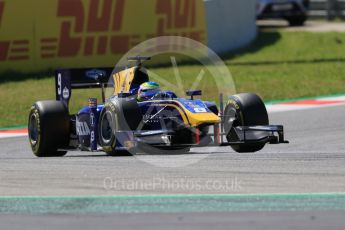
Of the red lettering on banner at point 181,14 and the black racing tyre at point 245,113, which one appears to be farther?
the red lettering on banner at point 181,14

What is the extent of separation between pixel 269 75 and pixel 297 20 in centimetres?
1147

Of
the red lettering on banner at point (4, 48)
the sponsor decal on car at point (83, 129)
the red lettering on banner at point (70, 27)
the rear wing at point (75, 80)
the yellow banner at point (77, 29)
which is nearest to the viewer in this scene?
the sponsor decal on car at point (83, 129)

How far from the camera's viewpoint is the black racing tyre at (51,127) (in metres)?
→ 12.1

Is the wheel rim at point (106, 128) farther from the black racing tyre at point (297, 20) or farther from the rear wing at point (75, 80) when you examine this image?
the black racing tyre at point (297, 20)

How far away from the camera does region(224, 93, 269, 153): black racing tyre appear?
11172 millimetres

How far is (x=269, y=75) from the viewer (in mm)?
22000

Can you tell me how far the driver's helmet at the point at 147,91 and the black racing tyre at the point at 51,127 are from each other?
1.16 meters

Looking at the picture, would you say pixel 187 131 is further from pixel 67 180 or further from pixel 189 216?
pixel 189 216

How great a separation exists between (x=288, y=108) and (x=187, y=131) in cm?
678

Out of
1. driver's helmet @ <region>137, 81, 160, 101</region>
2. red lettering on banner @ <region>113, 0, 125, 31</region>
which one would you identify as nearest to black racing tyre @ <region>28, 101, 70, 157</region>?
driver's helmet @ <region>137, 81, 160, 101</region>

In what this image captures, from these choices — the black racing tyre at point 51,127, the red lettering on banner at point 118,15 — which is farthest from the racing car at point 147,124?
the red lettering on banner at point 118,15

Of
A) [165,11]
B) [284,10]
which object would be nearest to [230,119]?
[165,11]

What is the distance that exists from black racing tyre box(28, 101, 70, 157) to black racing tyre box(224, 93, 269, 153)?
6.90ft

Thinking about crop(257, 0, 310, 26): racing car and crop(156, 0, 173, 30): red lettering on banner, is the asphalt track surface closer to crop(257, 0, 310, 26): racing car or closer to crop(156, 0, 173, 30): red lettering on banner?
crop(156, 0, 173, 30): red lettering on banner
